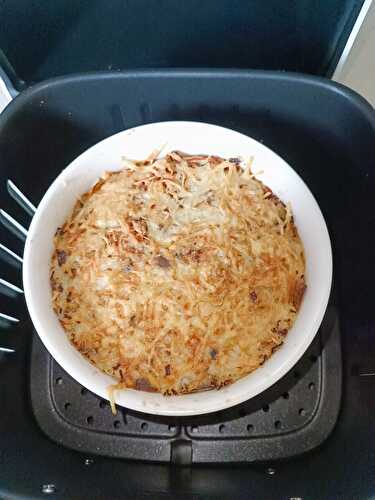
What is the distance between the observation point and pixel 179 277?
0.71 meters

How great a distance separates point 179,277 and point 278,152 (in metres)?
0.28

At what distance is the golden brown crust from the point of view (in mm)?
695

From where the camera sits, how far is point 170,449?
756 millimetres

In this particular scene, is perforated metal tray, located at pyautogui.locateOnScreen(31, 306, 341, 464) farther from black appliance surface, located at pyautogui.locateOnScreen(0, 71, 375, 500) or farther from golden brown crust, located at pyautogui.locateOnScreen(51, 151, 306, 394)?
golden brown crust, located at pyautogui.locateOnScreen(51, 151, 306, 394)

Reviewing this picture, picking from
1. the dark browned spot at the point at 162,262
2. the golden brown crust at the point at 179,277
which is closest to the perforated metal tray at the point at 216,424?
the golden brown crust at the point at 179,277

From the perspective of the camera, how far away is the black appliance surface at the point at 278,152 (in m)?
0.70

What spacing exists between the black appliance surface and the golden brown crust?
89 mm

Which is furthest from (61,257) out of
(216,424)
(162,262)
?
(216,424)

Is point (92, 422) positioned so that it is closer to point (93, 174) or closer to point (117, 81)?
point (93, 174)

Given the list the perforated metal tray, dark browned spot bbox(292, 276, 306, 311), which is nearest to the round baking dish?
dark browned spot bbox(292, 276, 306, 311)

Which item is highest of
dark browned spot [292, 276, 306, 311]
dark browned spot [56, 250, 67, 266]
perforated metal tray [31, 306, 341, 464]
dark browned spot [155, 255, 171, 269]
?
dark browned spot [155, 255, 171, 269]

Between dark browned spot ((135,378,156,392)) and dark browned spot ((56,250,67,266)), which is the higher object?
dark browned spot ((56,250,67,266))

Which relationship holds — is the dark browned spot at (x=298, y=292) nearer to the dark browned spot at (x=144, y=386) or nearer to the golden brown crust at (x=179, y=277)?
the golden brown crust at (x=179, y=277)

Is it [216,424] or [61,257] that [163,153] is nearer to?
[61,257]
